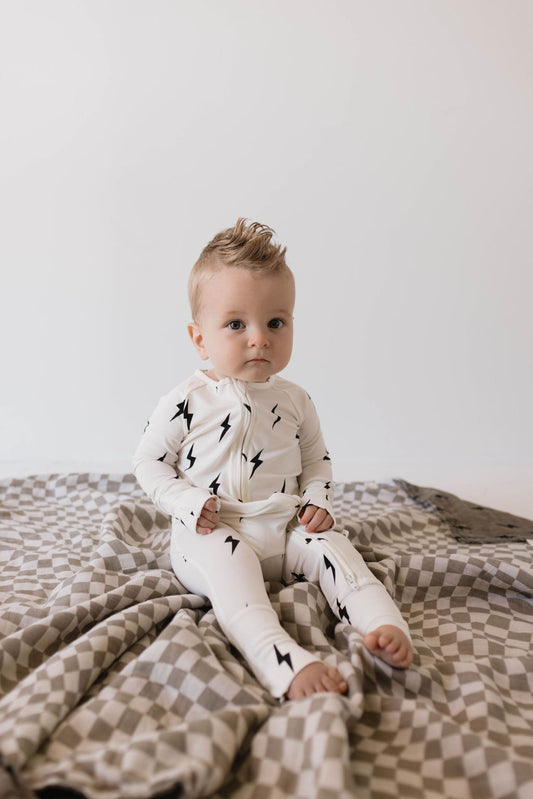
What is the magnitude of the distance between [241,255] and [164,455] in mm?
375

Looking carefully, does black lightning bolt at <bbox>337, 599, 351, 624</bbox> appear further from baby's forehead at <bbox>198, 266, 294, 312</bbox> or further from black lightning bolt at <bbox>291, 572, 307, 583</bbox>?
baby's forehead at <bbox>198, 266, 294, 312</bbox>

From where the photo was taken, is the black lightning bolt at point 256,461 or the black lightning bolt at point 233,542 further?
the black lightning bolt at point 256,461

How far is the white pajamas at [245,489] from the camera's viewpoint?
1.13 meters

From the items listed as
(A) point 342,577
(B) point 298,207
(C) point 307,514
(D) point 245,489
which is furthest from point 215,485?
(B) point 298,207

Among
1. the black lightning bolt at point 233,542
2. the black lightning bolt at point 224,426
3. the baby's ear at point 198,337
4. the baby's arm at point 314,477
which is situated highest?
the baby's ear at point 198,337

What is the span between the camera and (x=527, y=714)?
956mm

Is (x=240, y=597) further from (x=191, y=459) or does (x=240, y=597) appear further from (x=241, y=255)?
(x=241, y=255)

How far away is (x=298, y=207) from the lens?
2.26m

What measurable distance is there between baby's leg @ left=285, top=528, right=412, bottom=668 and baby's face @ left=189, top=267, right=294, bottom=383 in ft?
0.99

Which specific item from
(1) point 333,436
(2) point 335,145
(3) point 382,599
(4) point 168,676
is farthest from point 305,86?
(4) point 168,676

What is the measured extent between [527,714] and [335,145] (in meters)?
1.77

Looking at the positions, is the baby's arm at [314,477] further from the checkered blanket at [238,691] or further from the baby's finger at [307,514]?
the checkered blanket at [238,691]

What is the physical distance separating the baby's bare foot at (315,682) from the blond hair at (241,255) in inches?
24.3

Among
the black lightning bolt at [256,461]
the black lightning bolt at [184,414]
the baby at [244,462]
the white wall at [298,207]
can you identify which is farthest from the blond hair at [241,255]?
the white wall at [298,207]
